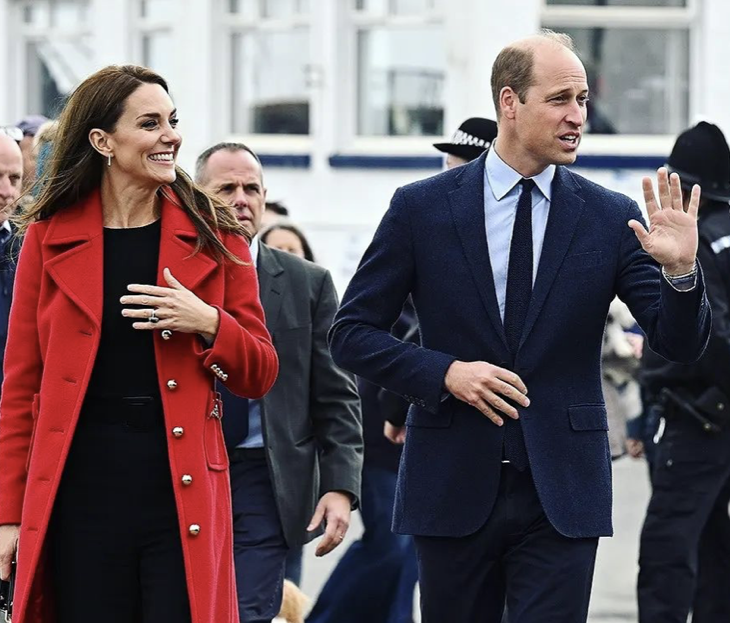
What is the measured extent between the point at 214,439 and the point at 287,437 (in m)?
1.14

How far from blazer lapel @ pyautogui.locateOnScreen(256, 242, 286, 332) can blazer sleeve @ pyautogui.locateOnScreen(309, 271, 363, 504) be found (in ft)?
0.47

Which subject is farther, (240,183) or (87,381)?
(240,183)

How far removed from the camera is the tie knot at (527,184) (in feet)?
16.5

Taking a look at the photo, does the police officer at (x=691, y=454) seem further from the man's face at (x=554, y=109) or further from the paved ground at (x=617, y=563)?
the man's face at (x=554, y=109)

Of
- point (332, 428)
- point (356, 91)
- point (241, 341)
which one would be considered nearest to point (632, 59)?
point (356, 91)

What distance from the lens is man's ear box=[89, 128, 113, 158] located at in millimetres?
4805

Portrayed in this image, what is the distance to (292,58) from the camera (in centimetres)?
1609

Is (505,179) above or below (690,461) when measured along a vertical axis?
above

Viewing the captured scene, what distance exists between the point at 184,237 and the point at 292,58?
11.5 metres

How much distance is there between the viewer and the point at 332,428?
596cm

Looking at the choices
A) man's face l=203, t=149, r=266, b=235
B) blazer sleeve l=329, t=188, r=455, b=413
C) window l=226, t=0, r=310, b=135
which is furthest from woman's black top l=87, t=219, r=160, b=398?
window l=226, t=0, r=310, b=135

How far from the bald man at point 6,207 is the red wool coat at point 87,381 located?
108 centimetres

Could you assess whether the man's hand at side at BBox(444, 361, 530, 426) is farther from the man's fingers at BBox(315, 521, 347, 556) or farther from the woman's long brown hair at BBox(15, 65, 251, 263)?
the man's fingers at BBox(315, 521, 347, 556)

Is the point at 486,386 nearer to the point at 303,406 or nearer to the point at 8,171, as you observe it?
the point at 303,406
